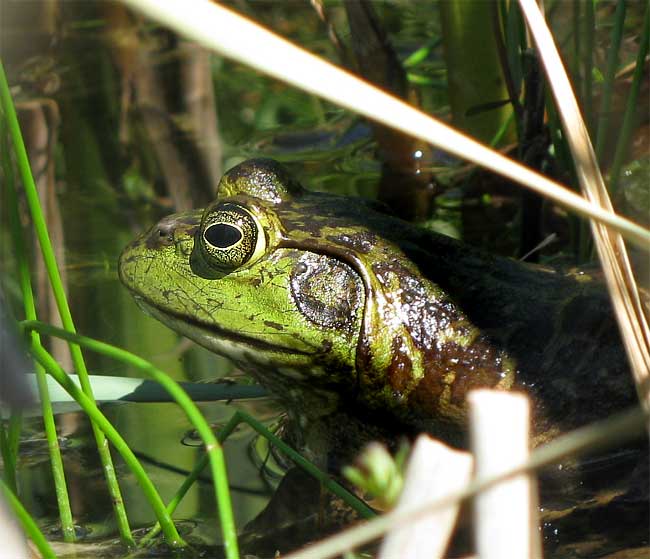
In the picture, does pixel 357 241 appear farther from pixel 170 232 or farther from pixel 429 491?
pixel 429 491

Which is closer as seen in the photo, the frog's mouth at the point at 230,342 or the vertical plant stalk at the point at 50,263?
the vertical plant stalk at the point at 50,263

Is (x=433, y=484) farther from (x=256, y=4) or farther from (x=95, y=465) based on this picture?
(x=256, y=4)

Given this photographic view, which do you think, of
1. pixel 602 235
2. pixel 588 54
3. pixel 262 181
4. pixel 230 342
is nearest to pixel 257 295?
pixel 230 342

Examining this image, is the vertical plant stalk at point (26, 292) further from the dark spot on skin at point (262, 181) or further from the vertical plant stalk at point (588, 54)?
the vertical plant stalk at point (588, 54)

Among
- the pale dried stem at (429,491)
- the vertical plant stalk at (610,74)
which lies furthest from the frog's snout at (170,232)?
the pale dried stem at (429,491)

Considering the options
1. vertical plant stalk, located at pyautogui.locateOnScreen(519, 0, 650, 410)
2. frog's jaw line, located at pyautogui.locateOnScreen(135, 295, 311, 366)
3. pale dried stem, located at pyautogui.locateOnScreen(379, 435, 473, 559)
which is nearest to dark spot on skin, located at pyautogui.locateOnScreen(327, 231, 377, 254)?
frog's jaw line, located at pyautogui.locateOnScreen(135, 295, 311, 366)

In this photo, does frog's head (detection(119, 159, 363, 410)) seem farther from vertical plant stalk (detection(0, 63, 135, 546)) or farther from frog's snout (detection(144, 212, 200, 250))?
vertical plant stalk (detection(0, 63, 135, 546))

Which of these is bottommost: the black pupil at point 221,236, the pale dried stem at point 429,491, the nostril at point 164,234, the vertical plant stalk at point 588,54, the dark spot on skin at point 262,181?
the pale dried stem at point 429,491
